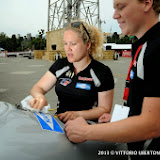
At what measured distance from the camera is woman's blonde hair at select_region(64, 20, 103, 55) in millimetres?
1760

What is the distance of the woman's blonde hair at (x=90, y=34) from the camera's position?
1760 millimetres

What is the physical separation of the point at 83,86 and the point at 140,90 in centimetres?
83

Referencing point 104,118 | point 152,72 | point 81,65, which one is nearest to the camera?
point 152,72

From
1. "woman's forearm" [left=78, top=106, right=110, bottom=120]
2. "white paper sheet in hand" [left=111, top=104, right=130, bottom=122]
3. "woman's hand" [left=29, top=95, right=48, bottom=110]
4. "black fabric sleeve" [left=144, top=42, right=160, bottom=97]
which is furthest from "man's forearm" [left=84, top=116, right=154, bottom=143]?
"woman's forearm" [left=78, top=106, right=110, bottom=120]

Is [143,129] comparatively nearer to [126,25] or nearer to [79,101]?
[126,25]

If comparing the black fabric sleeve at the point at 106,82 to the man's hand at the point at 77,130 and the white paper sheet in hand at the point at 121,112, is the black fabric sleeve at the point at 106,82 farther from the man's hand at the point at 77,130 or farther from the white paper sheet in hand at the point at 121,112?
the man's hand at the point at 77,130

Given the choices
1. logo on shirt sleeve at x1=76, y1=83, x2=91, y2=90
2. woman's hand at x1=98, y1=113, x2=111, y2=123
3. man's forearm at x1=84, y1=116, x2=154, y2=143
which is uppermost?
logo on shirt sleeve at x1=76, y1=83, x2=91, y2=90

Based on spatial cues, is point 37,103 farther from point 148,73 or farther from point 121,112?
point 148,73

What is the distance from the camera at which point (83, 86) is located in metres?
1.67

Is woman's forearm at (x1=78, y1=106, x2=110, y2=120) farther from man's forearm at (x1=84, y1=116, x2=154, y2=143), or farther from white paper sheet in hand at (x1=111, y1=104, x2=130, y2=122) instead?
man's forearm at (x1=84, y1=116, x2=154, y2=143)

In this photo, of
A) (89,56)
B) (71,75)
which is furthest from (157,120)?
(89,56)

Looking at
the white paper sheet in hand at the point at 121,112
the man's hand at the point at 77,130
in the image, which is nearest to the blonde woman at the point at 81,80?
the white paper sheet in hand at the point at 121,112

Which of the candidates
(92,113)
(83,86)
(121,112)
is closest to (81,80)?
(83,86)

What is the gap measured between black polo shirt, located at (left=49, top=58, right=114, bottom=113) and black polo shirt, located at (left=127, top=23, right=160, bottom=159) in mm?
720
